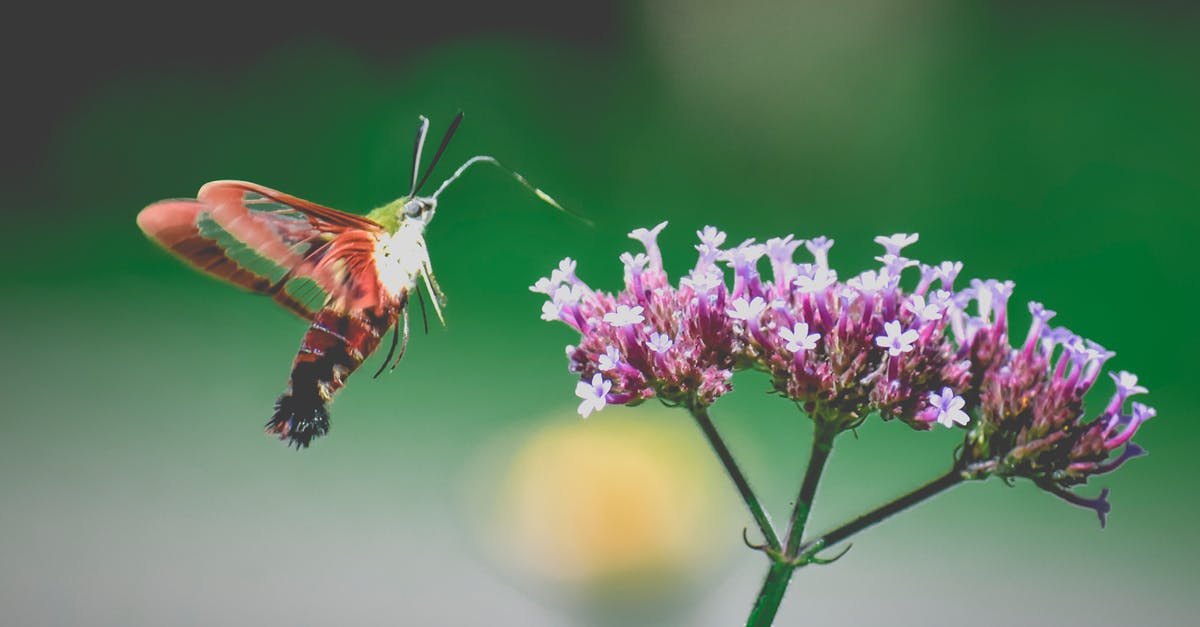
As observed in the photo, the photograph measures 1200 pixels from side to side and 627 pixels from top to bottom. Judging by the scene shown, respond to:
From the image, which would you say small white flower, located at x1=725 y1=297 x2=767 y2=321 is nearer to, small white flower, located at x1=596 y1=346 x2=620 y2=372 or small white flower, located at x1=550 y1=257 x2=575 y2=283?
small white flower, located at x1=596 y1=346 x2=620 y2=372

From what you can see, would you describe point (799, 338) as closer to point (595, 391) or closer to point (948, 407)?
point (948, 407)

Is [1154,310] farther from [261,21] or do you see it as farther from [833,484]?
[261,21]

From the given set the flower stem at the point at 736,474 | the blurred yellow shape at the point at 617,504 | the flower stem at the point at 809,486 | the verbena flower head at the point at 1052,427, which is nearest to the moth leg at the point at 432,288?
the flower stem at the point at 736,474

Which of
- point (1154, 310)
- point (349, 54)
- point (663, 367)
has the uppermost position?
point (349, 54)

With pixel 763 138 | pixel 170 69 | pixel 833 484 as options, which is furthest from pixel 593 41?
pixel 833 484

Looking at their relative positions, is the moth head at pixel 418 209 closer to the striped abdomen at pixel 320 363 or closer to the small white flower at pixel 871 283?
the striped abdomen at pixel 320 363

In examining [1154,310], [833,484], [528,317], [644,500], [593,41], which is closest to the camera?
[644,500]
